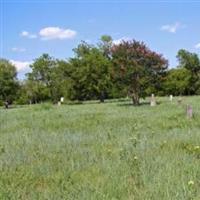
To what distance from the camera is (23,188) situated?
635 centimetres

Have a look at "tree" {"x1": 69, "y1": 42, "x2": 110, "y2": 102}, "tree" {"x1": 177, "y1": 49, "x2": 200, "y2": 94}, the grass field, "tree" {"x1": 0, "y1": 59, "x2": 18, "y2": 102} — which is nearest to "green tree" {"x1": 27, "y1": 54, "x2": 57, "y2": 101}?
"tree" {"x1": 0, "y1": 59, "x2": 18, "y2": 102}

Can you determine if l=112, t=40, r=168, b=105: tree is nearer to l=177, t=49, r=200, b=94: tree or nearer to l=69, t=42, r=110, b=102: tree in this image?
l=69, t=42, r=110, b=102: tree

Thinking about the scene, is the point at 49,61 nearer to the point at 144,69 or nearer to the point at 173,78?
the point at 173,78

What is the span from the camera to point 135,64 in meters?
35.8

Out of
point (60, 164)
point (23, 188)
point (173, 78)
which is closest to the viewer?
point (23, 188)

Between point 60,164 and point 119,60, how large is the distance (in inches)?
1129

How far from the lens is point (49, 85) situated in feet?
257

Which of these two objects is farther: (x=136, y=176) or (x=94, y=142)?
(x=94, y=142)

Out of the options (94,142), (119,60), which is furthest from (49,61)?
(94,142)

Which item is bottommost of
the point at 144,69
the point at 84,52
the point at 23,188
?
the point at 23,188

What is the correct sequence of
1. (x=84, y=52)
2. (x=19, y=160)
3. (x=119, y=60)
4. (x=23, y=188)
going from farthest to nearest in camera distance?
(x=84, y=52), (x=119, y=60), (x=19, y=160), (x=23, y=188)

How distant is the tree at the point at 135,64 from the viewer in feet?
118

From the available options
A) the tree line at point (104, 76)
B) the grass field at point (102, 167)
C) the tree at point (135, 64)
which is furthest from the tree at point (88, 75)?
the grass field at point (102, 167)

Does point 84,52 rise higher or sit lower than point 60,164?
higher
